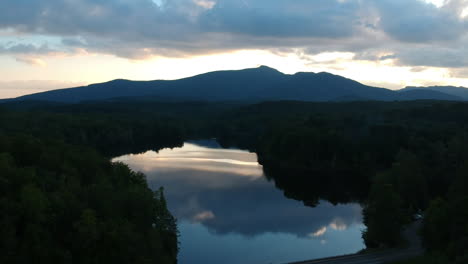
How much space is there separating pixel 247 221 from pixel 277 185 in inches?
693

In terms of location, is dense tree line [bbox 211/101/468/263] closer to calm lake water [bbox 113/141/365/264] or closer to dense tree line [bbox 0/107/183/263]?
calm lake water [bbox 113/141/365/264]

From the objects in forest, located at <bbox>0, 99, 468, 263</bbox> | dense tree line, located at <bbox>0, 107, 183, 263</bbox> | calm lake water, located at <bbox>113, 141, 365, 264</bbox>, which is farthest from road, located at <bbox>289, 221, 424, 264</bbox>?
dense tree line, located at <bbox>0, 107, 183, 263</bbox>

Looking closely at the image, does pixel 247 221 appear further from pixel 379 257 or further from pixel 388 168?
pixel 388 168

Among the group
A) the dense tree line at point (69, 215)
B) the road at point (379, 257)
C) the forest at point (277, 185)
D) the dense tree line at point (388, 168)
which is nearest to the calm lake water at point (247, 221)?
the forest at point (277, 185)

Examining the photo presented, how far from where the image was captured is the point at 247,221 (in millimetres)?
38312

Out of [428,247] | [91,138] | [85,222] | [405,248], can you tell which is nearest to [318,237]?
[405,248]

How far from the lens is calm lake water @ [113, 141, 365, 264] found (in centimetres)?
3116

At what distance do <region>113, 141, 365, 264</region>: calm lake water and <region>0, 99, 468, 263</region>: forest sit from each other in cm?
278

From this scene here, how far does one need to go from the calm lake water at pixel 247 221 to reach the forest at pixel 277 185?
2.78 m

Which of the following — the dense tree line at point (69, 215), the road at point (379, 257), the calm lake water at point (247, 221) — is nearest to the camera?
the dense tree line at point (69, 215)

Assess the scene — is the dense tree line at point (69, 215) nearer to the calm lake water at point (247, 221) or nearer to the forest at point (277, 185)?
the forest at point (277, 185)

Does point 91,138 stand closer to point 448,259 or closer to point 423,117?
point 423,117

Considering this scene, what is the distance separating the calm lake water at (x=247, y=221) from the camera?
102 feet

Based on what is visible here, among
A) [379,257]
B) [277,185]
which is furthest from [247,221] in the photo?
[277,185]
